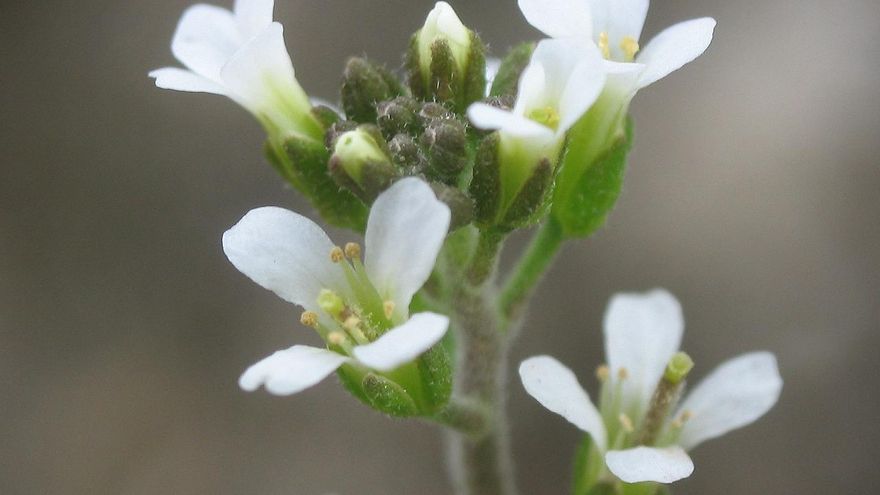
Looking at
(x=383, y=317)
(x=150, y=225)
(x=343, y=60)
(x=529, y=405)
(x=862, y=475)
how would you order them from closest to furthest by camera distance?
(x=383, y=317), (x=862, y=475), (x=529, y=405), (x=150, y=225), (x=343, y=60)

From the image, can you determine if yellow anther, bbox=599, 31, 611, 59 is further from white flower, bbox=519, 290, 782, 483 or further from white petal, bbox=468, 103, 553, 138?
white flower, bbox=519, 290, 782, 483

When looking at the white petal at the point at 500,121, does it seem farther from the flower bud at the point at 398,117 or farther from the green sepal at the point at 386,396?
the green sepal at the point at 386,396

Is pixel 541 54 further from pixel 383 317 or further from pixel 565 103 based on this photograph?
pixel 383 317

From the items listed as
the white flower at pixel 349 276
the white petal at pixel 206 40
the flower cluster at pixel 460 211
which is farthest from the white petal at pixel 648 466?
the white petal at pixel 206 40

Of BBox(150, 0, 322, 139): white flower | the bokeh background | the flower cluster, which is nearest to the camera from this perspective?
the flower cluster

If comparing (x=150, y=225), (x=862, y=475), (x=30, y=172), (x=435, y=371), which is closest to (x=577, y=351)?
(x=862, y=475)

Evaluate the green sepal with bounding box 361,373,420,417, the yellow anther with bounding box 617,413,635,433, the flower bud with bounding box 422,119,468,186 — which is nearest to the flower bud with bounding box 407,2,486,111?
the flower bud with bounding box 422,119,468,186

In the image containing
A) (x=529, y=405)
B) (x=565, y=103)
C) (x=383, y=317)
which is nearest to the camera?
(x=565, y=103)
